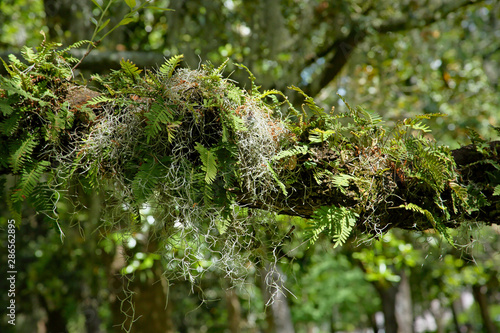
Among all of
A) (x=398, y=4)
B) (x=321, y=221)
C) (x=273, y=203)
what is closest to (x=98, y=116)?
(x=273, y=203)

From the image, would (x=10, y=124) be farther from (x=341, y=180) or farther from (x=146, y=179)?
(x=341, y=180)

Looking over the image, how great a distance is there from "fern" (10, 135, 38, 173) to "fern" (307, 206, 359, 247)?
0.91 m

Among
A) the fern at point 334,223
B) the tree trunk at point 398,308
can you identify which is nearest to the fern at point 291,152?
the fern at point 334,223

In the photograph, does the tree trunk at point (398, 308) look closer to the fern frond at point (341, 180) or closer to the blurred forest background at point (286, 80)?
the blurred forest background at point (286, 80)

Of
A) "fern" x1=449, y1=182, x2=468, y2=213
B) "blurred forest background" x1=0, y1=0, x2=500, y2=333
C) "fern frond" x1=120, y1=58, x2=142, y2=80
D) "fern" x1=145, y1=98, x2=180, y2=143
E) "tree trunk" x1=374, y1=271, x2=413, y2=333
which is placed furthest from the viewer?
"tree trunk" x1=374, y1=271, x2=413, y2=333

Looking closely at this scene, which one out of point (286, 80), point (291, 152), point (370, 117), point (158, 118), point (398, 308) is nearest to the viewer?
point (158, 118)

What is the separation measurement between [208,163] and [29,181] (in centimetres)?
56

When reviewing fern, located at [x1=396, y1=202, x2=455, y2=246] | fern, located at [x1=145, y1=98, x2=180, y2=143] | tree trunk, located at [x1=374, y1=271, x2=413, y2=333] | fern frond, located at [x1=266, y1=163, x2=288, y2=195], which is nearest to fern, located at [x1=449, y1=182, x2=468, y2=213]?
fern, located at [x1=396, y1=202, x2=455, y2=246]

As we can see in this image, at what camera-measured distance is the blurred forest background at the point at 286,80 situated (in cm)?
306

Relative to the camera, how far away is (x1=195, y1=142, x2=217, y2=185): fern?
1.18 metres

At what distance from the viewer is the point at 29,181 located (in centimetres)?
123

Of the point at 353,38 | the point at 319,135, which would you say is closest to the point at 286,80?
the point at 353,38

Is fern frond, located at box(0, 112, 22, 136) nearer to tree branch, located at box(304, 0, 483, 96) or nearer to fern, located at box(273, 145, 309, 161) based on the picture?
fern, located at box(273, 145, 309, 161)

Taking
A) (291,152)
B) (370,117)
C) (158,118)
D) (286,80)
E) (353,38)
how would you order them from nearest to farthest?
(158,118) → (291,152) → (370,117) → (286,80) → (353,38)
